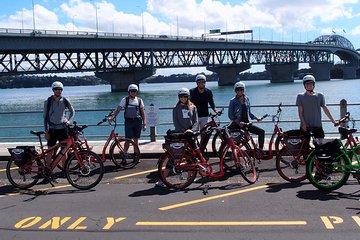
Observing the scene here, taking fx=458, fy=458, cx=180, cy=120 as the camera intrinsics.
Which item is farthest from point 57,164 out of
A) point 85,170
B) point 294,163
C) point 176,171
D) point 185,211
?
point 294,163

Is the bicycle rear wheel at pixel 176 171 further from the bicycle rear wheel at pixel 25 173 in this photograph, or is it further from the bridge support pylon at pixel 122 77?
the bridge support pylon at pixel 122 77

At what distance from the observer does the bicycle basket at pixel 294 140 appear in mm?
7785

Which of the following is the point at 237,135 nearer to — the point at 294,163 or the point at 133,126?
the point at 294,163

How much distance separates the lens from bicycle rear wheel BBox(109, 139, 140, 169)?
961 centimetres

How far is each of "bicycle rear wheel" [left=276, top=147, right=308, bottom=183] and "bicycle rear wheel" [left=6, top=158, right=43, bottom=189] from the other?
4164 millimetres

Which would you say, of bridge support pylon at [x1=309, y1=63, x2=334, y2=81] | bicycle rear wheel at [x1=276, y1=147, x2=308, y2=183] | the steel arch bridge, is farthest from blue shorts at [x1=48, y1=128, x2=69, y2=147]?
bridge support pylon at [x1=309, y1=63, x2=334, y2=81]

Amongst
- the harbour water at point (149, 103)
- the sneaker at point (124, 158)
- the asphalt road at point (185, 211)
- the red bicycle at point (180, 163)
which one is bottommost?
the harbour water at point (149, 103)

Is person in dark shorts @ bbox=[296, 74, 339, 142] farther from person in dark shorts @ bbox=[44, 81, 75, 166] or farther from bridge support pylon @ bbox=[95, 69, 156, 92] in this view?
bridge support pylon @ bbox=[95, 69, 156, 92]

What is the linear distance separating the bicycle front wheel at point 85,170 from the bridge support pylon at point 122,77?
8506 centimetres

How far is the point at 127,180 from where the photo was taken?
848 centimetres

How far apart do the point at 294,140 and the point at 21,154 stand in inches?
184

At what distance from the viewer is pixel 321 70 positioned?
15225 cm

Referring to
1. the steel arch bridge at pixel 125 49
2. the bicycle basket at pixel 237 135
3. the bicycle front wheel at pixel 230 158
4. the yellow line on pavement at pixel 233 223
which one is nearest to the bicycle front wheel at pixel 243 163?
the bicycle front wheel at pixel 230 158

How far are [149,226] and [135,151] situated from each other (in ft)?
13.5
